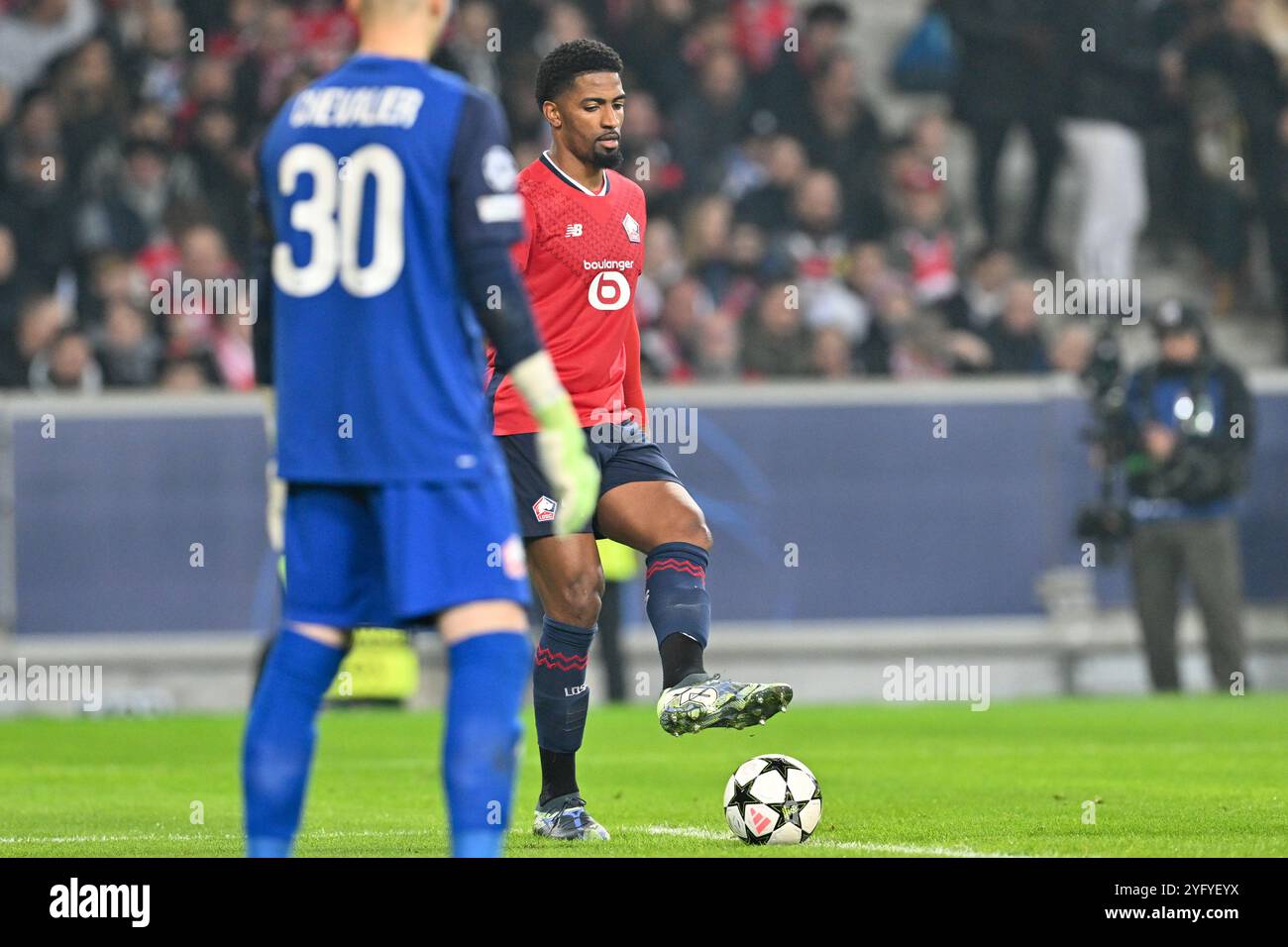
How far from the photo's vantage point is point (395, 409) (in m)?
5.00

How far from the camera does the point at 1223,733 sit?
12.0 m

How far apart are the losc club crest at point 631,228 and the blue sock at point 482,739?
2788mm

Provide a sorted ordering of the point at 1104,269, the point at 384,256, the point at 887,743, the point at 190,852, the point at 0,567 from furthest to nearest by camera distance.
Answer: the point at 1104,269, the point at 0,567, the point at 887,743, the point at 190,852, the point at 384,256

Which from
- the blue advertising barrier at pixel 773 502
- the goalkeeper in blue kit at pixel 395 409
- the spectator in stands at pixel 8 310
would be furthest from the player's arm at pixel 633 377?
the spectator in stands at pixel 8 310

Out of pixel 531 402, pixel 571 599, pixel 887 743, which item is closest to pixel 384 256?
pixel 531 402

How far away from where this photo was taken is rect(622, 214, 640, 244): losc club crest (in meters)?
7.55

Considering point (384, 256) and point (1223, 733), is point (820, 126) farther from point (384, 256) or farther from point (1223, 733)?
point (384, 256)

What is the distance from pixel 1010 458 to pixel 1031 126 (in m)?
3.25

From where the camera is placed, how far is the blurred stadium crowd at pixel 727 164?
16547 millimetres

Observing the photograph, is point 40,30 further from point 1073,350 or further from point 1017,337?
point 1073,350

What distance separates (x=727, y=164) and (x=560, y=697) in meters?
10.8

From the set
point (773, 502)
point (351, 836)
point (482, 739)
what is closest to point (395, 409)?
point (482, 739)

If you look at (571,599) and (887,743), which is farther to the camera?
(887,743)

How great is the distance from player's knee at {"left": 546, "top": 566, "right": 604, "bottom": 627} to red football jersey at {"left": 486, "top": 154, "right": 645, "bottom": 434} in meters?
0.51
